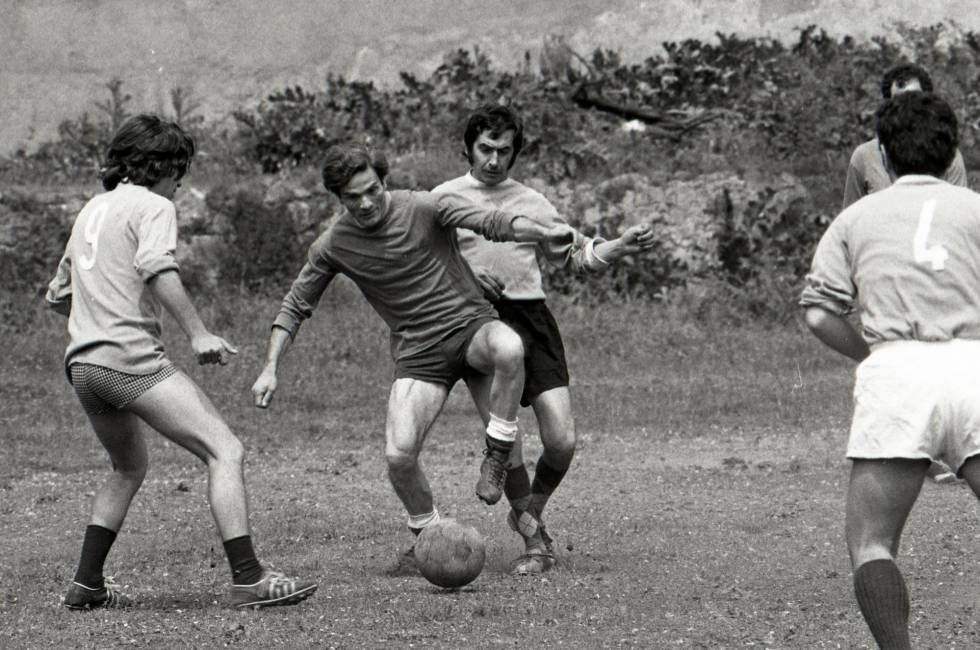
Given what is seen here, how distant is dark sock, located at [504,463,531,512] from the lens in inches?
305

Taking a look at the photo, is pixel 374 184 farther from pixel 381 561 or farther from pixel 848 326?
pixel 848 326

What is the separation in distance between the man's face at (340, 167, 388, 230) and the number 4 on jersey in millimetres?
2954

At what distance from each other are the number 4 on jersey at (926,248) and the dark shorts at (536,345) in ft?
9.89

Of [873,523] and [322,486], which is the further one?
[322,486]

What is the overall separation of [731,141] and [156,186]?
12407 millimetres

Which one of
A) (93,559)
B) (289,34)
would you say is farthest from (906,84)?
(289,34)

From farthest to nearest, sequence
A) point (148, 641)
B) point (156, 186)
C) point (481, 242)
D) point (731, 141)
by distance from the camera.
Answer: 1. point (731, 141)
2. point (481, 242)
3. point (156, 186)
4. point (148, 641)

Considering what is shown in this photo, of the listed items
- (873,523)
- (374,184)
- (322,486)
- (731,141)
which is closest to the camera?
(873,523)

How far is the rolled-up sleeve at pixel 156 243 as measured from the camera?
20.5 ft

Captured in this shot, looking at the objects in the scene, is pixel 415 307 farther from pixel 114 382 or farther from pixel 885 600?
pixel 885 600

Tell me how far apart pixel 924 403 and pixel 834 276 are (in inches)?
19.6

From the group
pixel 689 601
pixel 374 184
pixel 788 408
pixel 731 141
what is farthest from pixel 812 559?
pixel 731 141

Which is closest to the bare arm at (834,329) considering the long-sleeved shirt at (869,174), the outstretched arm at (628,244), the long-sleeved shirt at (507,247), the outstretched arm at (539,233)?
the outstretched arm at (628,244)

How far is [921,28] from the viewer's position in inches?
748
